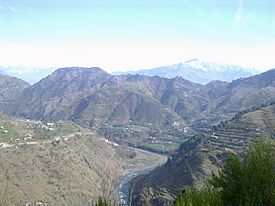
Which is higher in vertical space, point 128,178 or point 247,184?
point 247,184

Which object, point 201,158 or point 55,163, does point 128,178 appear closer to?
point 55,163

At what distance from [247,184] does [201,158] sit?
6891 centimetres

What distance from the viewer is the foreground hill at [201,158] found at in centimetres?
8312

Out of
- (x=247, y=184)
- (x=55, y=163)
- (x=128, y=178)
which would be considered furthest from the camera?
(x=128, y=178)

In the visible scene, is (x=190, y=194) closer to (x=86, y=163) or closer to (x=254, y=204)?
(x=254, y=204)

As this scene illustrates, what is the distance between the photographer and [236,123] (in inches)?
4611

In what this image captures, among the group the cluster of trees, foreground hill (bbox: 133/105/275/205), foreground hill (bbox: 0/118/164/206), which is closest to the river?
foreground hill (bbox: 0/118/164/206)

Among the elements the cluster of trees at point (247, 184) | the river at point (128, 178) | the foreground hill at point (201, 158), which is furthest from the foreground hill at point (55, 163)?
the cluster of trees at point (247, 184)

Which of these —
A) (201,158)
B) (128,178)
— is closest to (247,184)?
(201,158)

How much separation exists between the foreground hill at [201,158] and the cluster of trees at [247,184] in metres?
47.4

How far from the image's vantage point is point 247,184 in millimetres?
21922

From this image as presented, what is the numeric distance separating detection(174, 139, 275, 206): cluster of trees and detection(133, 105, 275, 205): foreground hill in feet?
156

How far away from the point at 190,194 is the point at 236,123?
322 feet

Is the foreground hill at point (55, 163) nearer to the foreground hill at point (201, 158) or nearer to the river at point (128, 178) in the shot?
the river at point (128, 178)
